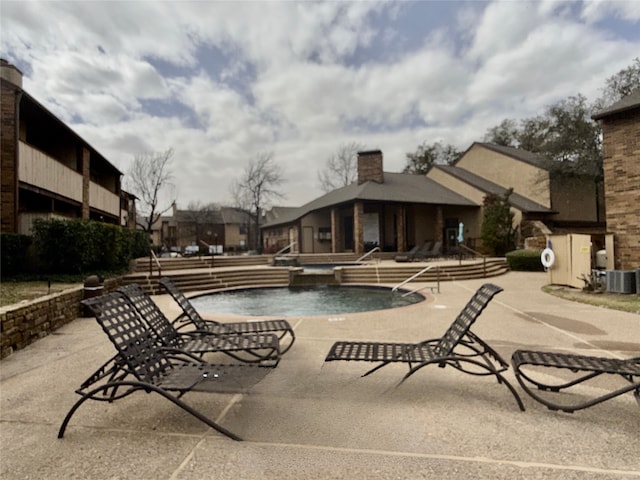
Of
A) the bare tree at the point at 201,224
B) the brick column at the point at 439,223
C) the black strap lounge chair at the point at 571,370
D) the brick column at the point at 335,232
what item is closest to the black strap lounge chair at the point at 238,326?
the black strap lounge chair at the point at 571,370

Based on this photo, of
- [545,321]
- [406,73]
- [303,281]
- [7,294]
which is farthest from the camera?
[303,281]

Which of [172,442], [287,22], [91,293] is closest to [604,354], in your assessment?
[172,442]

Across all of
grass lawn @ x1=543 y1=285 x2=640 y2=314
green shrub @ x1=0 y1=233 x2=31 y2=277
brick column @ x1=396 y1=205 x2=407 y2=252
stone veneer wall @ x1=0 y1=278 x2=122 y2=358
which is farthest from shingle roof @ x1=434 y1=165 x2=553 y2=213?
green shrub @ x1=0 y1=233 x2=31 y2=277

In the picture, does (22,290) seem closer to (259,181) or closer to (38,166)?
(38,166)

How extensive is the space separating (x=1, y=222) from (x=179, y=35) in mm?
8070

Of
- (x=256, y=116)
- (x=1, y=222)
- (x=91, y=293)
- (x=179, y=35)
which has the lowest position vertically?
(x=91, y=293)

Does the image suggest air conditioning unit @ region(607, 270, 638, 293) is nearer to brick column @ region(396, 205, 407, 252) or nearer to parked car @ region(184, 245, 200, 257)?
brick column @ region(396, 205, 407, 252)

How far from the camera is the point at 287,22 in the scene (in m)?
9.20

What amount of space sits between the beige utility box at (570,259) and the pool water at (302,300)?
4508mm

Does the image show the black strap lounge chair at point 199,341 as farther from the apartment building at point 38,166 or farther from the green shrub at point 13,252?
the apartment building at point 38,166

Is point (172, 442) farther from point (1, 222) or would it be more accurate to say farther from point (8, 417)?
point (1, 222)

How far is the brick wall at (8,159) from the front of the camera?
10.7 metres

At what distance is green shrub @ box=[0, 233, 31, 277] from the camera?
31.3 ft

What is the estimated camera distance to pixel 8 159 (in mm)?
10758
